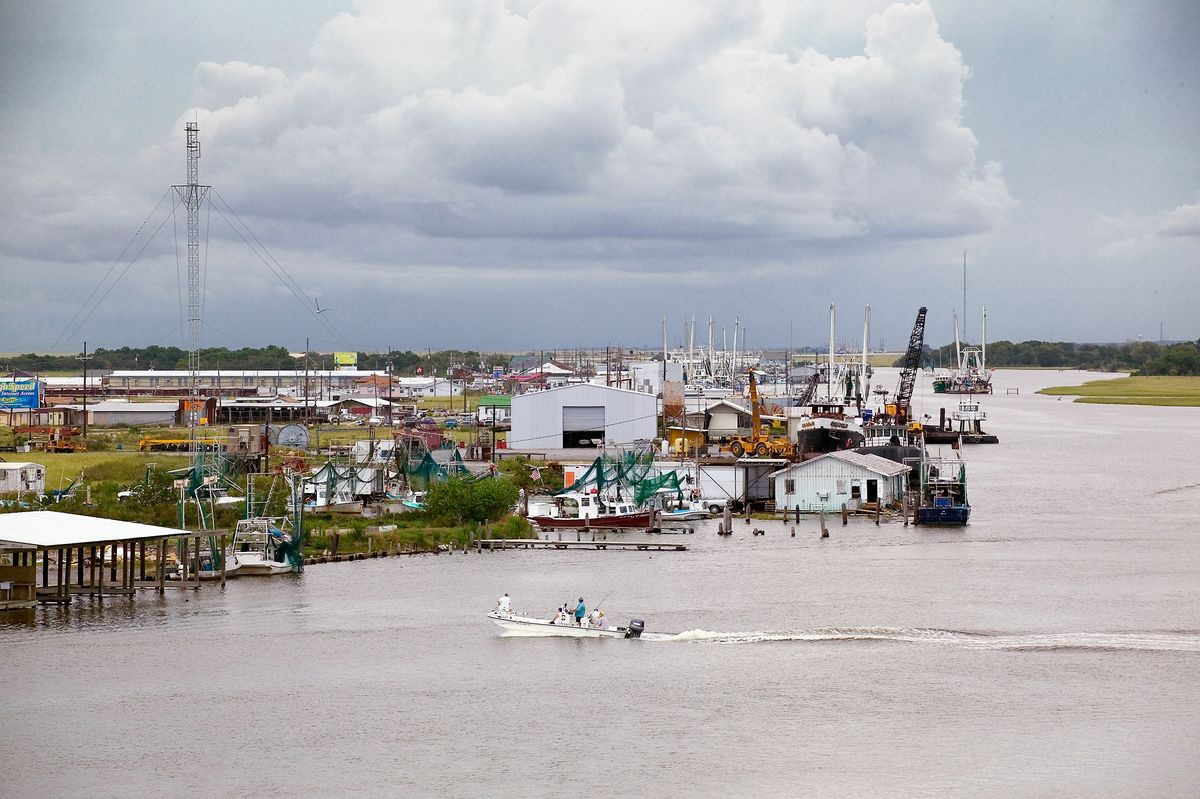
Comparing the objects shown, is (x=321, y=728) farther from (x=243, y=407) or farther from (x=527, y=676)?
(x=243, y=407)

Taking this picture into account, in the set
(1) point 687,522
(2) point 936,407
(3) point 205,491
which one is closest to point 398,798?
(3) point 205,491

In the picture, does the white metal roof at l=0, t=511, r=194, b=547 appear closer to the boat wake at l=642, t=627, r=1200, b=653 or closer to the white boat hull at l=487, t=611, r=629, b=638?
the white boat hull at l=487, t=611, r=629, b=638

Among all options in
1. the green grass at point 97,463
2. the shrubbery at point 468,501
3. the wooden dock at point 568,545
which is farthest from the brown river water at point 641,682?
the green grass at point 97,463

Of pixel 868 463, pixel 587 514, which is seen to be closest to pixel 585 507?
pixel 587 514

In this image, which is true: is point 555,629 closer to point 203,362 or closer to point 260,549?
point 260,549

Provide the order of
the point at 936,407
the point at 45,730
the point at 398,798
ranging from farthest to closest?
the point at 936,407
the point at 45,730
the point at 398,798

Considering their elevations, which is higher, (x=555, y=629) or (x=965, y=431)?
(x=965, y=431)

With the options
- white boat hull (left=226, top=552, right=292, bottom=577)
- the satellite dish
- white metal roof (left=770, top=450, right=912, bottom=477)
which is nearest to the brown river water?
white boat hull (left=226, top=552, right=292, bottom=577)

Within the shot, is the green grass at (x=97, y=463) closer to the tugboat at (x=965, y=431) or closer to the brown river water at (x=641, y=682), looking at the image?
the brown river water at (x=641, y=682)
